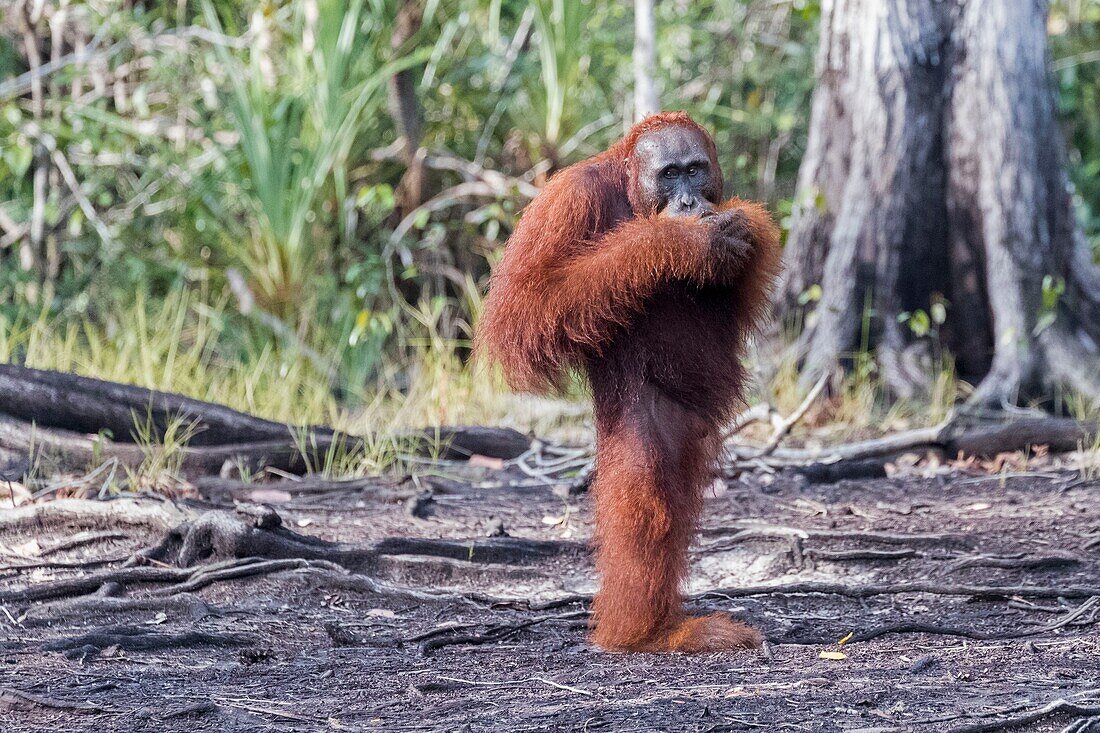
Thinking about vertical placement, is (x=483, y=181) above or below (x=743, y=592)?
above

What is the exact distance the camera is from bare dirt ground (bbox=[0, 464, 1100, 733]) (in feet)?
8.02

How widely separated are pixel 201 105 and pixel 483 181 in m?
2.10

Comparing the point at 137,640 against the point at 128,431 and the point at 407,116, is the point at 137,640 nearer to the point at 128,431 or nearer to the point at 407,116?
the point at 128,431

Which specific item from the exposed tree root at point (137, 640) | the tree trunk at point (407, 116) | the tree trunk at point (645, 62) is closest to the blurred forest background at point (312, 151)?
the tree trunk at point (407, 116)

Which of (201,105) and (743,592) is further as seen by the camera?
(201,105)

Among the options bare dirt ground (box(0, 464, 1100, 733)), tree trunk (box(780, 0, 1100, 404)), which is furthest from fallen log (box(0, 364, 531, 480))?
tree trunk (box(780, 0, 1100, 404))

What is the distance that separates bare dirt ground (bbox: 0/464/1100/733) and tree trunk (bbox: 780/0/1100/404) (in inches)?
59.0

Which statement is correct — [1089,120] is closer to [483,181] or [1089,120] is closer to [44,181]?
[483,181]

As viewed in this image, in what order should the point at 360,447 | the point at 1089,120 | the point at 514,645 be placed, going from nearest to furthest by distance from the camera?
the point at 514,645, the point at 360,447, the point at 1089,120

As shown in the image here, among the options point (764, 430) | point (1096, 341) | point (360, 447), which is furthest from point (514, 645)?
point (1096, 341)

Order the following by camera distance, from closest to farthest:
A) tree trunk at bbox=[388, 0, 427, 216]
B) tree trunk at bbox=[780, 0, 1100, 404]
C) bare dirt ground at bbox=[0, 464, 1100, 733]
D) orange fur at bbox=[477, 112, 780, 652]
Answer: bare dirt ground at bbox=[0, 464, 1100, 733] → orange fur at bbox=[477, 112, 780, 652] → tree trunk at bbox=[780, 0, 1100, 404] → tree trunk at bbox=[388, 0, 427, 216]

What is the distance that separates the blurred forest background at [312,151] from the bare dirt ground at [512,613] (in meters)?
2.68

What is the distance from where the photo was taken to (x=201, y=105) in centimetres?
840

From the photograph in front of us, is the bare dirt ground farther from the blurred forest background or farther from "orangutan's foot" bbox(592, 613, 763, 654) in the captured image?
the blurred forest background
